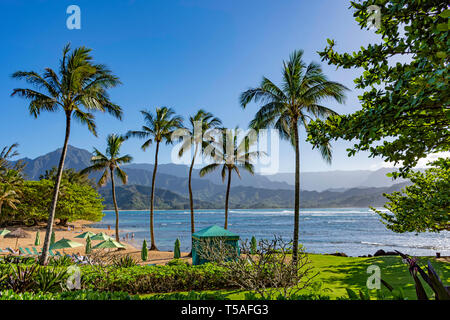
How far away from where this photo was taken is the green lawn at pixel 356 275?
9303 millimetres

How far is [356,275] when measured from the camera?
39.5 feet

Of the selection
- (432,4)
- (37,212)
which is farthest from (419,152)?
(37,212)

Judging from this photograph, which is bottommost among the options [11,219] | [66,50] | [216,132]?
[11,219]

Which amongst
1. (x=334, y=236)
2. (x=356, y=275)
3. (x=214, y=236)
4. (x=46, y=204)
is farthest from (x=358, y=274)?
(x=46, y=204)

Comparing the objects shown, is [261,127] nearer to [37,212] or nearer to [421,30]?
[421,30]

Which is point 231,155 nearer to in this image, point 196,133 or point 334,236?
point 196,133

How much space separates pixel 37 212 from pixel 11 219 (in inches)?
184

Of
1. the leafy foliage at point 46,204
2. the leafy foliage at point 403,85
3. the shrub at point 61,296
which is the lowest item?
the leafy foliage at point 46,204

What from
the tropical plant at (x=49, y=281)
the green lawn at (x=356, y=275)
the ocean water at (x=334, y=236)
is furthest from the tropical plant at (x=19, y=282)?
the ocean water at (x=334, y=236)

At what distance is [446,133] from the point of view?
454 cm

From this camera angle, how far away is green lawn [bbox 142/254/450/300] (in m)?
9.30

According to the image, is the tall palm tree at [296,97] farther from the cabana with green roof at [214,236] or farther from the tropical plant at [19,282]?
the tropical plant at [19,282]

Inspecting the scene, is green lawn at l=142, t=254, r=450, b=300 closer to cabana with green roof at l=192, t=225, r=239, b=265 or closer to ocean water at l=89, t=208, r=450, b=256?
cabana with green roof at l=192, t=225, r=239, b=265

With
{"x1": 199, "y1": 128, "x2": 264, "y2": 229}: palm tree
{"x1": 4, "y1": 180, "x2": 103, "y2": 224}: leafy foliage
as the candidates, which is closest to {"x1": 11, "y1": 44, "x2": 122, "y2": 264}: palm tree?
{"x1": 199, "y1": 128, "x2": 264, "y2": 229}: palm tree
